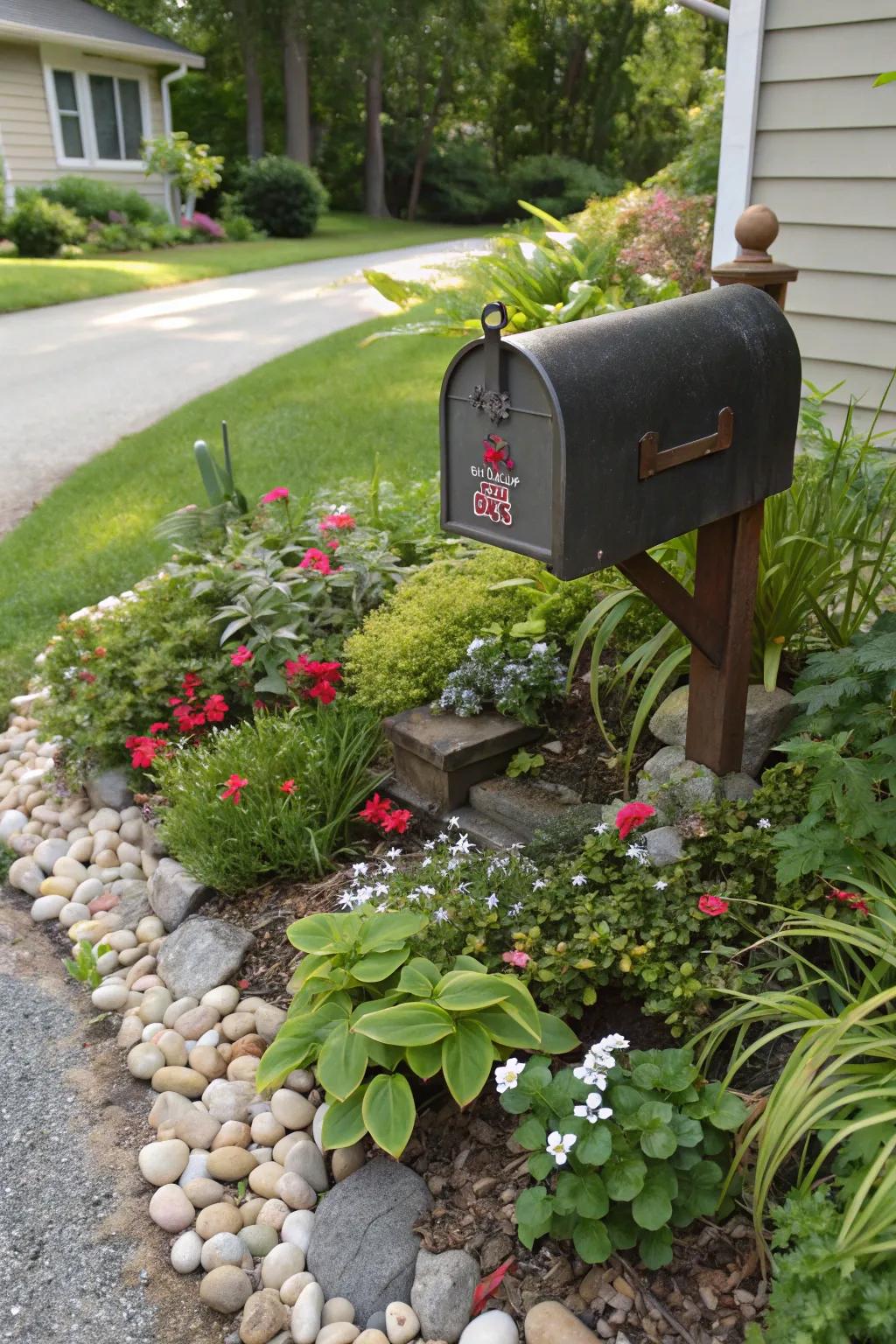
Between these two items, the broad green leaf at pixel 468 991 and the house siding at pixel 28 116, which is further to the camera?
the house siding at pixel 28 116

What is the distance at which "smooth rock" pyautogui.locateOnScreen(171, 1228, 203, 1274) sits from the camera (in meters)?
2.07

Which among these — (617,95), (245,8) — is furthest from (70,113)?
(617,95)

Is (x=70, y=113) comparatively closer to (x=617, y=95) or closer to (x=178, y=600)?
(x=617, y=95)

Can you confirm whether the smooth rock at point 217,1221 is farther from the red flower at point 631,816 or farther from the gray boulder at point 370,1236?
the red flower at point 631,816

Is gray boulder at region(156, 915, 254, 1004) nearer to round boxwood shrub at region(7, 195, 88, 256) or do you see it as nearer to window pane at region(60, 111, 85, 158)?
round boxwood shrub at region(7, 195, 88, 256)

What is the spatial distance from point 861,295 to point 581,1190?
3.87 m

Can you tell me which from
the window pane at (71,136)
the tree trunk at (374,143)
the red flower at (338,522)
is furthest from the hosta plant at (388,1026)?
the tree trunk at (374,143)

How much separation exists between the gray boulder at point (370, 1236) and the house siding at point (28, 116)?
61.0 feet

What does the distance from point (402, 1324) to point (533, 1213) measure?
33 cm

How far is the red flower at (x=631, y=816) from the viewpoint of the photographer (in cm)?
238

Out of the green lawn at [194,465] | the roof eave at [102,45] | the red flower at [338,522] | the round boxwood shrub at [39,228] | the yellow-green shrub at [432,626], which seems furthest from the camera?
the roof eave at [102,45]

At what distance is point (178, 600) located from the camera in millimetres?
3773

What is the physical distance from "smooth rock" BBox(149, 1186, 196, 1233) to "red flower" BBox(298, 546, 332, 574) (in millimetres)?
2053

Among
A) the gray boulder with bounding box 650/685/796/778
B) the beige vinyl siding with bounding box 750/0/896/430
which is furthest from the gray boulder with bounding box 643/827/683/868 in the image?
the beige vinyl siding with bounding box 750/0/896/430
